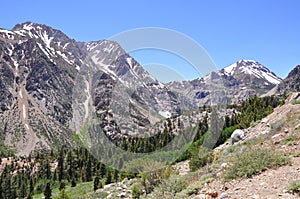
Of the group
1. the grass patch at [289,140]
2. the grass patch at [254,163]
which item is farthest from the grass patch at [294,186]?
the grass patch at [289,140]

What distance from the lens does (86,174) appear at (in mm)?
91250

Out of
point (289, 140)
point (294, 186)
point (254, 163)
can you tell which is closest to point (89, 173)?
point (289, 140)

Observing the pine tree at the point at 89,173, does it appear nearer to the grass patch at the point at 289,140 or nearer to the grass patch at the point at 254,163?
the grass patch at the point at 289,140

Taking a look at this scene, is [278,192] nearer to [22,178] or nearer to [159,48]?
[159,48]

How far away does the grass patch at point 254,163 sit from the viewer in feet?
41.7

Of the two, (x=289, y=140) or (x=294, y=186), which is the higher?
(x=289, y=140)

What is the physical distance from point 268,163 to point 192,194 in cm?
364

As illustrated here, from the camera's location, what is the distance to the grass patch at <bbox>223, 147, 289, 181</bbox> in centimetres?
1272

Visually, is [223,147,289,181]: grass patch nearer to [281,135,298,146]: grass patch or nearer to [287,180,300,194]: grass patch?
[287,180,300,194]: grass patch

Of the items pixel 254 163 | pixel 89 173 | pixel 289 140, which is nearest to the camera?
pixel 254 163

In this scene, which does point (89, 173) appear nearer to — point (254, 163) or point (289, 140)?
point (289, 140)

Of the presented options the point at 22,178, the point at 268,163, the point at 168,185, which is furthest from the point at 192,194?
the point at 22,178

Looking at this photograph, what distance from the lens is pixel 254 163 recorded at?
12930mm

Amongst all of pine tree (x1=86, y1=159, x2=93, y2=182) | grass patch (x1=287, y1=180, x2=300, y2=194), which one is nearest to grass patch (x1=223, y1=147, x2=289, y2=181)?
grass patch (x1=287, y1=180, x2=300, y2=194)
